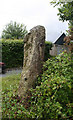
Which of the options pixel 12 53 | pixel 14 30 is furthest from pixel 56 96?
pixel 14 30

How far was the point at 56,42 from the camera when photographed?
19438 mm

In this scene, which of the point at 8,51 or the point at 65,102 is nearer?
the point at 65,102

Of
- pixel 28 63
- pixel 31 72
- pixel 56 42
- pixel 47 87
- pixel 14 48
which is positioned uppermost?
pixel 56 42

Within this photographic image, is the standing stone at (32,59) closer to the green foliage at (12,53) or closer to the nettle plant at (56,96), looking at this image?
the nettle plant at (56,96)

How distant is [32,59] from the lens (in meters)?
4.26

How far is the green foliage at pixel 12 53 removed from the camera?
987 cm

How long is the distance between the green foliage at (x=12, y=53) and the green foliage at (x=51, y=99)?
5897mm

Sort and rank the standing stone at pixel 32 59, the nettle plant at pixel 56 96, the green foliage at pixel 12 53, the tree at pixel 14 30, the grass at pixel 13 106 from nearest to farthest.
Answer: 1. the nettle plant at pixel 56 96
2. the grass at pixel 13 106
3. the standing stone at pixel 32 59
4. the green foliage at pixel 12 53
5. the tree at pixel 14 30

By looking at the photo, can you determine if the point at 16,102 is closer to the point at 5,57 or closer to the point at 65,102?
the point at 65,102

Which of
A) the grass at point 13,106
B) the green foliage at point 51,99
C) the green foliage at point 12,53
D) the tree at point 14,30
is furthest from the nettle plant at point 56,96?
the tree at point 14,30

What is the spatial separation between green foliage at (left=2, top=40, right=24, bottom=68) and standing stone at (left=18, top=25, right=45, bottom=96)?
216 inches

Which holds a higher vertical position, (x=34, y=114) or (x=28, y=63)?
(x=28, y=63)

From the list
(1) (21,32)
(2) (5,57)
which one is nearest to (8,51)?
(2) (5,57)

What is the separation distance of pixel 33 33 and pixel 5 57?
5.74 meters
